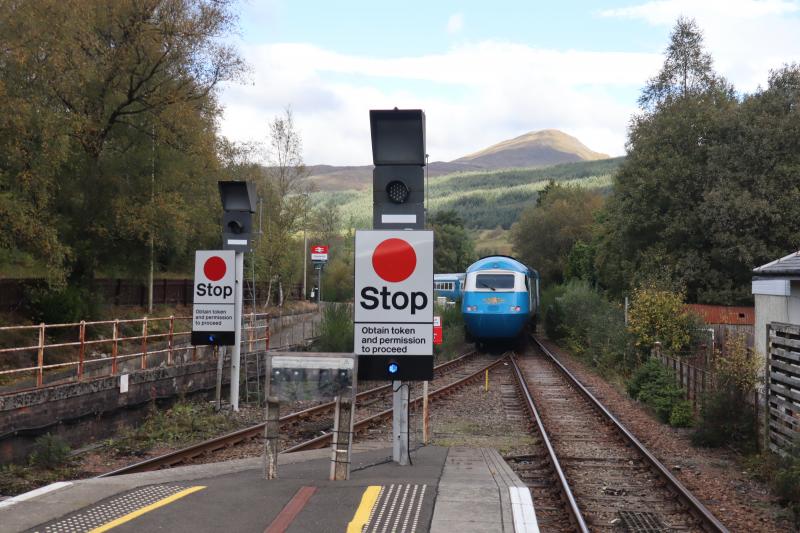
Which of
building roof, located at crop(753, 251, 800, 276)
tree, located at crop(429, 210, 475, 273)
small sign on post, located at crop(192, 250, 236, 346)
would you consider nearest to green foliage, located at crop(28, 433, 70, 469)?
small sign on post, located at crop(192, 250, 236, 346)

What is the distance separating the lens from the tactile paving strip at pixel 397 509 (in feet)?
21.4

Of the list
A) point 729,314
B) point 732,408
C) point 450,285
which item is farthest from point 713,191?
point 450,285

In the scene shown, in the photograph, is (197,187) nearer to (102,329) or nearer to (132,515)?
(102,329)

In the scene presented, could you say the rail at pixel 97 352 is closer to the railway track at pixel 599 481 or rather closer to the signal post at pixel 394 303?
the signal post at pixel 394 303

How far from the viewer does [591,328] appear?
31.0 m

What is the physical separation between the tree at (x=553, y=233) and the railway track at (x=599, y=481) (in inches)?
2054

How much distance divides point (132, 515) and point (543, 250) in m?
66.5

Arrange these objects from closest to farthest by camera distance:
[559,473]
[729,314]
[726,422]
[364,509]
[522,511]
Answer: [364,509]
[522,511]
[559,473]
[726,422]
[729,314]

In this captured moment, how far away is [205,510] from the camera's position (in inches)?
274

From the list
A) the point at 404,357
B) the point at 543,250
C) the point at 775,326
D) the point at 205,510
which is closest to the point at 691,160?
the point at 775,326

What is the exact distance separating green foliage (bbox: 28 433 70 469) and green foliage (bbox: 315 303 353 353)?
37.9 feet

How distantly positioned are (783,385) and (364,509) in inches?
310

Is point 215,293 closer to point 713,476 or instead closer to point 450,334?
point 713,476

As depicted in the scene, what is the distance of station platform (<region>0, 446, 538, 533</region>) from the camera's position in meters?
6.52
